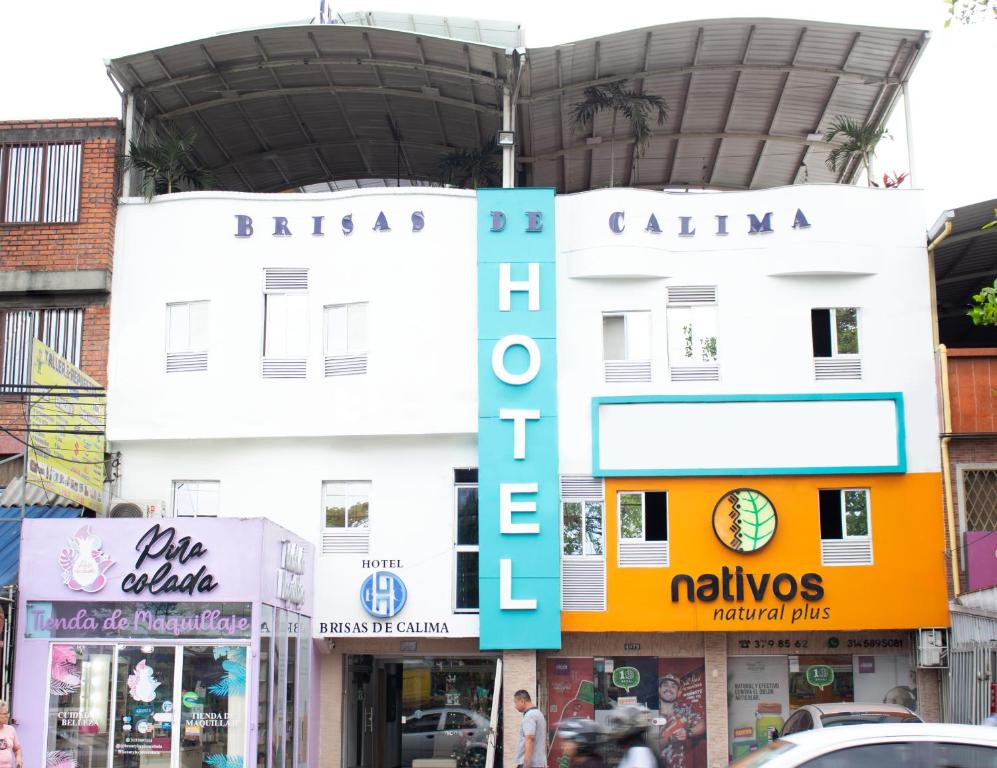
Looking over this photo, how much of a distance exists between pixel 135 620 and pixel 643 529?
8508 millimetres

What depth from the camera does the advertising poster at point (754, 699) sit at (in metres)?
22.6

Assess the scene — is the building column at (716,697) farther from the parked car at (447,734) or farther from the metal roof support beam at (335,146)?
the metal roof support beam at (335,146)

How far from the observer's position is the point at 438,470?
22.9 m

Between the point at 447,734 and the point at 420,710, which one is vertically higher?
the point at 420,710

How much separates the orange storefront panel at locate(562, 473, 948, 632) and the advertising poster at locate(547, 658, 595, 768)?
0.91 m

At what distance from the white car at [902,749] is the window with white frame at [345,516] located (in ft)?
48.4

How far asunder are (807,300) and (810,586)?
16.0 feet

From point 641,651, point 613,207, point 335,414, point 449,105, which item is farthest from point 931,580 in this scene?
point 449,105

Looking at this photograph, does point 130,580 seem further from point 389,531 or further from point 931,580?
point 931,580

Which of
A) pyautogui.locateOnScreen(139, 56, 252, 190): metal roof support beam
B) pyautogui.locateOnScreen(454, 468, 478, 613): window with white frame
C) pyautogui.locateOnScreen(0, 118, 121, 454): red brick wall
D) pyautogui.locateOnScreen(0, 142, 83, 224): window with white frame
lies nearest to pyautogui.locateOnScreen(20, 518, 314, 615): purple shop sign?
pyautogui.locateOnScreen(454, 468, 478, 613): window with white frame

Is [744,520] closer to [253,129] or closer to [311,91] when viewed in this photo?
[311,91]

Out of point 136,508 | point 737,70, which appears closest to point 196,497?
point 136,508

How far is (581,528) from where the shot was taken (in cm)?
2264

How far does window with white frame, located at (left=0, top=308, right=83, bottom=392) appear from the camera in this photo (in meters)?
23.5
